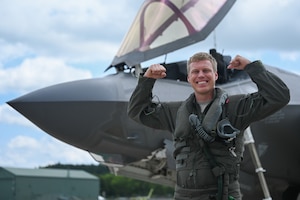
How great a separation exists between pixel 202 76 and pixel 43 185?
2392 centimetres

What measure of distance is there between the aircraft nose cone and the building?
551 inches

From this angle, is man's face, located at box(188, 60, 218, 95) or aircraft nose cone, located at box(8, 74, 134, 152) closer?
man's face, located at box(188, 60, 218, 95)

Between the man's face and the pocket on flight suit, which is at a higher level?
the man's face

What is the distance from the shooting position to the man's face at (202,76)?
2.78 m

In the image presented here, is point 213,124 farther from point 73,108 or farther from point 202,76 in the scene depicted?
point 73,108

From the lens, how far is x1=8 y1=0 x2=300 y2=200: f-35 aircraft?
22.0 feet

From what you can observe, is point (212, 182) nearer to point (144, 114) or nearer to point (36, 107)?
point (144, 114)

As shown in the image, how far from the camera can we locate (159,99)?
670 centimetres

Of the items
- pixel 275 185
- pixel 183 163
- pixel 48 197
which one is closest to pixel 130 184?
pixel 48 197

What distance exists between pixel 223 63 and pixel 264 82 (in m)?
4.76

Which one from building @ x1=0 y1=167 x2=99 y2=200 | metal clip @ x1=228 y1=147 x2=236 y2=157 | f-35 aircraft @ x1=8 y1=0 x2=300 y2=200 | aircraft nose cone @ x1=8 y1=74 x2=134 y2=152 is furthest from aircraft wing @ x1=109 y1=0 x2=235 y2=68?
building @ x1=0 y1=167 x2=99 y2=200

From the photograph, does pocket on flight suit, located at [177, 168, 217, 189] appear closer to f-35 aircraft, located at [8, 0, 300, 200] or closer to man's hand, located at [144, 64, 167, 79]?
man's hand, located at [144, 64, 167, 79]

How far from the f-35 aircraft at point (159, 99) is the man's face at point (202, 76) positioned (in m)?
4.01

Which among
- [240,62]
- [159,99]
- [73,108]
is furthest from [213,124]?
[73,108]
